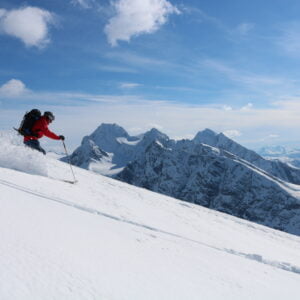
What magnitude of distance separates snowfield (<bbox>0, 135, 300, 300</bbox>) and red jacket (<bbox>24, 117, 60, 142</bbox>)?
3.58m

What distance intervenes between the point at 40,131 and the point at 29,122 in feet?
2.19

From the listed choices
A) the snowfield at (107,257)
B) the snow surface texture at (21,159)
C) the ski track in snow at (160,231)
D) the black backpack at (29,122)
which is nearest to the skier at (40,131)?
the black backpack at (29,122)

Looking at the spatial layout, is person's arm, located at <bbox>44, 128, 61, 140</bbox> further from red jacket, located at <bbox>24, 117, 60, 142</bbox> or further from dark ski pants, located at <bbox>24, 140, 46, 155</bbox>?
dark ski pants, located at <bbox>24, 140, 46, 155</bbox>

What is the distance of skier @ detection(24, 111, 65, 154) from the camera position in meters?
14.8

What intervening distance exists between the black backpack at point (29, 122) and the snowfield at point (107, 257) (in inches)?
141

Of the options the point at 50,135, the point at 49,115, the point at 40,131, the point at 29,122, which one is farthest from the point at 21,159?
the point at 49,115

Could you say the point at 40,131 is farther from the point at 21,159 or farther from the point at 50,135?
the point at 21,159

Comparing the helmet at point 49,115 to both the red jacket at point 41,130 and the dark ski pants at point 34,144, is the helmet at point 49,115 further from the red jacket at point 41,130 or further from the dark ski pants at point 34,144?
the dark ski pants at point 34,144

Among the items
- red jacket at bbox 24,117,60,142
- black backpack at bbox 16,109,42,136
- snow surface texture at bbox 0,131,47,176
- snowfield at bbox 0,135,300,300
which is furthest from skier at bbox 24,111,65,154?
snowfield at bbox 0,135,300,300

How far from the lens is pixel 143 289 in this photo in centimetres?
502

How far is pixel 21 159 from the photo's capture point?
44.7 ft

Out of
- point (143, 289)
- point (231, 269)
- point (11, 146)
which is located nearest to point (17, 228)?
point (143, 289)

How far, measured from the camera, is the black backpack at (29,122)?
48.5ft

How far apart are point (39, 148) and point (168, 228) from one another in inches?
319
